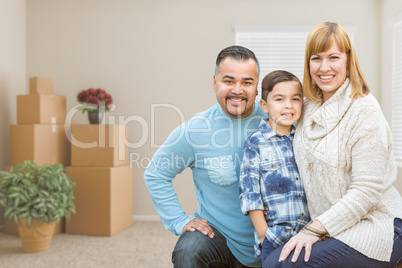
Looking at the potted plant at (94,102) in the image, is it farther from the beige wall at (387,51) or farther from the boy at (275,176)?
the beige wall at (387,51)

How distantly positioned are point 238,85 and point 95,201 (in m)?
2.69

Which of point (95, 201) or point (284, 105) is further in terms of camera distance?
point (95, 201)

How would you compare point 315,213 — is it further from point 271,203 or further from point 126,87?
point 126,87

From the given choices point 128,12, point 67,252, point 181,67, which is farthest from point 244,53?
point 128,12

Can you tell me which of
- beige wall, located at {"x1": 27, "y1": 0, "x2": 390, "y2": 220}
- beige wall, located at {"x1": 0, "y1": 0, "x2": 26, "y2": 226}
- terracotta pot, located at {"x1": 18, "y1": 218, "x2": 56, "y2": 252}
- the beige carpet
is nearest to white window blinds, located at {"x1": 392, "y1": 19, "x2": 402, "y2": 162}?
beige wall, located at {"x1": 27, "y1": 0, "x2": 390, "y2": 220}

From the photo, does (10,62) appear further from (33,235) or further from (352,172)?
(352,172)

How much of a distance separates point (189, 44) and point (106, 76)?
1.03 metres

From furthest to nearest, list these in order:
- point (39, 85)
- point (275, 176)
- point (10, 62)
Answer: point (10, 62) → point (39, 85) → point (275, 176)

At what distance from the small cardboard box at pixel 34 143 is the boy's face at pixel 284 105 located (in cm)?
298

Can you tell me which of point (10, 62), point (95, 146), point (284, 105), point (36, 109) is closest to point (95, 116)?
point (95, 146)

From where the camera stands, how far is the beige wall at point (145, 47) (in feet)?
15.1

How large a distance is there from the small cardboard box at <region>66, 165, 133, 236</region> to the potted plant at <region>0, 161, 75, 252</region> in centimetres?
46

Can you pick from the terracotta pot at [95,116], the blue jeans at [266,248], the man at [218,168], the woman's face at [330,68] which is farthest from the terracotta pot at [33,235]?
the woman's face at [330,68]

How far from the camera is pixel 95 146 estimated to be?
408cm
